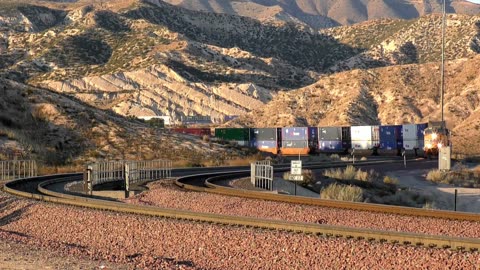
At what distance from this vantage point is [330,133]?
75000 mm

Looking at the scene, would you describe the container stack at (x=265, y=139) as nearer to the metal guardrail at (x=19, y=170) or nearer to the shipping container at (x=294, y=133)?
the shipping container at (x=294, y=133)

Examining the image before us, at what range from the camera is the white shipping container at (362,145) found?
73375 millimetres

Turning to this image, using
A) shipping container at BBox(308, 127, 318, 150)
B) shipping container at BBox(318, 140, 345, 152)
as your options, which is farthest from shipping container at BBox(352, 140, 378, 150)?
shipping container at BBox(308, 127, 318, 150)

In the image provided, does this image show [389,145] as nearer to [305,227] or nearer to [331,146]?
[331,146]

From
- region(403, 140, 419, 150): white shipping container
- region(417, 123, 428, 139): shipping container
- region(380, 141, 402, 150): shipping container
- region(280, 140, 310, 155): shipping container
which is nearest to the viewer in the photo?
region(417, 123, 428, 139): shipping container

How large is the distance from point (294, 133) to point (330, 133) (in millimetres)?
4305

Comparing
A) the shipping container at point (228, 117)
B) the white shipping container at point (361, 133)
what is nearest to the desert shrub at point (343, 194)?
the white shipping container at point (361, 133)

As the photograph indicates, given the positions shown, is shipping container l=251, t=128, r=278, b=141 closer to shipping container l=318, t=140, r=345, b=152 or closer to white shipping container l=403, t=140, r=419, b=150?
shipping container l=318, t=140, r=345, b=152

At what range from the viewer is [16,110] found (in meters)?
60.6

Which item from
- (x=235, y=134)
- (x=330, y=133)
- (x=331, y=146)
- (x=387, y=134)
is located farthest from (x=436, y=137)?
(x=235, y=134)

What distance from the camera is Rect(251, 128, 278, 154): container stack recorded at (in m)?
76.3

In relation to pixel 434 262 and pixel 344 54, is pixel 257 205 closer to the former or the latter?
pixel 434 262

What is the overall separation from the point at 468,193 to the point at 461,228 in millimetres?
20386

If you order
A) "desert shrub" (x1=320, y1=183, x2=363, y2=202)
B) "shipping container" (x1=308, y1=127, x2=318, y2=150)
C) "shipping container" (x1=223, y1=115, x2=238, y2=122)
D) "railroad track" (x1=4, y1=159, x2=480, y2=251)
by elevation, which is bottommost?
"desert shrub" (x1=320, y1=183, x2=363, y2=202)
